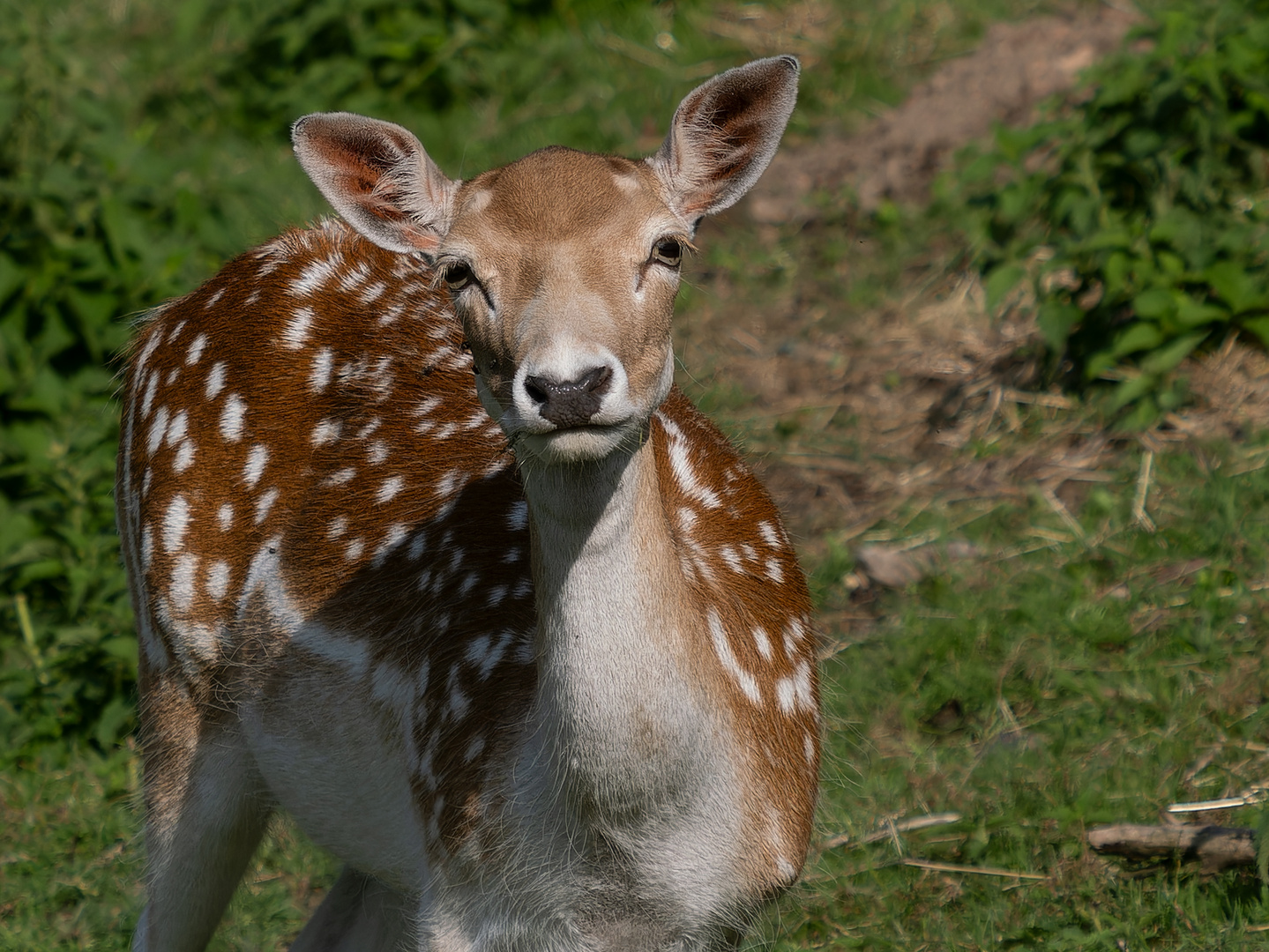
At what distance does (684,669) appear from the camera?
306 cm

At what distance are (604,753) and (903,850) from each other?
1754 mm

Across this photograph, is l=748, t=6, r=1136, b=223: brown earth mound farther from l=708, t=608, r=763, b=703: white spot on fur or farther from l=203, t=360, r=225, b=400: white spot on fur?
l=708, t=608, r=763, b=703: white spot on fur

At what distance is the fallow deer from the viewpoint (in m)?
2.97

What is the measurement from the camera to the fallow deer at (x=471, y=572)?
2.97m

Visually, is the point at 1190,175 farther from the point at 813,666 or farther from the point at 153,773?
the point at 153,773

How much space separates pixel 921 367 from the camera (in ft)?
21.9

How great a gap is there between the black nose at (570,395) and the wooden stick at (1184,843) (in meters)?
2.11

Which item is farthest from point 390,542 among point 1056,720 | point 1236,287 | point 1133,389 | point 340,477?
point 1236,287

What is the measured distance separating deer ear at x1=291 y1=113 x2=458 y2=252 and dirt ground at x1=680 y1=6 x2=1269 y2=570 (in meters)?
2.93

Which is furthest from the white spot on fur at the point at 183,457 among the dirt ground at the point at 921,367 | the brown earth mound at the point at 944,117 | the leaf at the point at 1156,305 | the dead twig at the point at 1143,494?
the brown earth mound at the point at 944,117

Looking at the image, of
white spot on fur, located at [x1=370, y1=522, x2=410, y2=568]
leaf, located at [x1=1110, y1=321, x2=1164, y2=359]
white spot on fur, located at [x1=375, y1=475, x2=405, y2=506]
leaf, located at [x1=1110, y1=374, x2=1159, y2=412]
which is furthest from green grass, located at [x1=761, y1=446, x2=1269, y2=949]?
white spot on fur, located at [x1=375, y1=475, x2=405, y2=506]

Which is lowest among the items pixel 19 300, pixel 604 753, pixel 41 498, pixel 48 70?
pixel 41 498

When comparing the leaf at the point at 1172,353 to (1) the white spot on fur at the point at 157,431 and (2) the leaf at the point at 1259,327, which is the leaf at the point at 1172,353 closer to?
(2) the leaf at the point at 1259,327

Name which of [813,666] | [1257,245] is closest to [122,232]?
[813,666]
